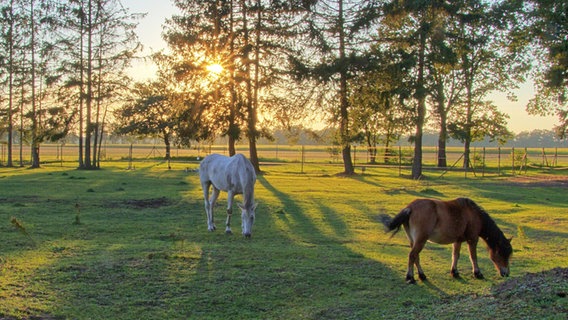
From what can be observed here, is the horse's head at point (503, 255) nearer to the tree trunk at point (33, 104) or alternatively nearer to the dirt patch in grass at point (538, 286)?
the dirt patch in grass at point (538, 286)

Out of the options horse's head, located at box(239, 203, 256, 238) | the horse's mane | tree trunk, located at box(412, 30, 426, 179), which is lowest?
horse's head, located at box(239, 203, 256, 238)

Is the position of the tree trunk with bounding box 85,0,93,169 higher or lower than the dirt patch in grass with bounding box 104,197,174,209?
higher

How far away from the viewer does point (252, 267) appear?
789 cm

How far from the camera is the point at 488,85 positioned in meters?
43.8

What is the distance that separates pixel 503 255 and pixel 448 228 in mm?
965

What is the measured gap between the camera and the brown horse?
706cm

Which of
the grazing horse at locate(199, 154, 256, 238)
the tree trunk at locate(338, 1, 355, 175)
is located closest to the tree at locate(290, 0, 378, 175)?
the tree trunk at locate(338, 1, 355, 175)

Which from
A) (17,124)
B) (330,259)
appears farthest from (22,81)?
(330,259)

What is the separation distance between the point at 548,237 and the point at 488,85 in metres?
35.6

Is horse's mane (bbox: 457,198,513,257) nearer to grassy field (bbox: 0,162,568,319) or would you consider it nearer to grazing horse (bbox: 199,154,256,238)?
grassy field (bbox: 0,162,568,319)

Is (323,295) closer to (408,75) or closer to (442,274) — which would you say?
(442,274)

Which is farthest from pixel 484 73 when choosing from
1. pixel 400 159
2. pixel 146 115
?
pixel 146 115

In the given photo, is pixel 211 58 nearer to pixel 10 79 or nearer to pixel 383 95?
pixel 383 95

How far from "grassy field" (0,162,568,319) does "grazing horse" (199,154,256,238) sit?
1.42ft
